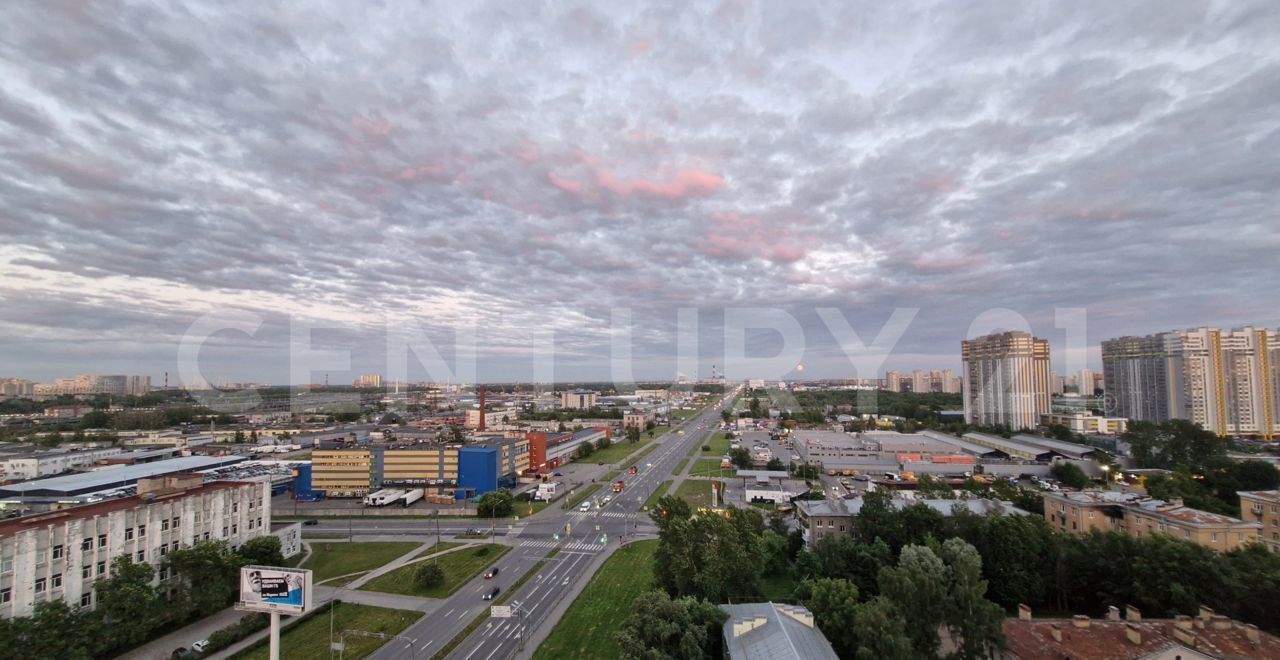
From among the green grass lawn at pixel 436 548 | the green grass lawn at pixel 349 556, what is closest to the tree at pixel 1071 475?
the green grass lawn at pixel 436 548

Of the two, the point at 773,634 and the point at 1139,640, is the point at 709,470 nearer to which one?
the point at 773,634

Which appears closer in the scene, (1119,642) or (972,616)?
(972,616)

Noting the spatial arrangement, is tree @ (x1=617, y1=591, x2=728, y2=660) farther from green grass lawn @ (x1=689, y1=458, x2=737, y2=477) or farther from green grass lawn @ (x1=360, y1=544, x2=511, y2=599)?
green grass lawn @ (x1=689, y1=458, x2=737, y2=477)

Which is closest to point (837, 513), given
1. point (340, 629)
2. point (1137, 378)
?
point (340, 629)

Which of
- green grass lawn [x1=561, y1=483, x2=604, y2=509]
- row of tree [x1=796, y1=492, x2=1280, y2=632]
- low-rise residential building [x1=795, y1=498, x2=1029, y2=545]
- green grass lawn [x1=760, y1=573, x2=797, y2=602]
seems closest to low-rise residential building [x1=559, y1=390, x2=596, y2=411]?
green grass lawn [x1=561, y1=483, x2=604, y2=509]

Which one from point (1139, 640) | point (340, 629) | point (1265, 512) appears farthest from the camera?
point (1265, 512)

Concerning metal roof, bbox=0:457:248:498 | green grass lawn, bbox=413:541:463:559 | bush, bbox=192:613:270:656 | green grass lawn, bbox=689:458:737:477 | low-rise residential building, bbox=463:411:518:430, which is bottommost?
green grass lawn, bbox=689:458:737:477

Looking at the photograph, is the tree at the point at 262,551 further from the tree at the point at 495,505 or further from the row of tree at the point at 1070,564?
the row of tree at the point at 1070,564
